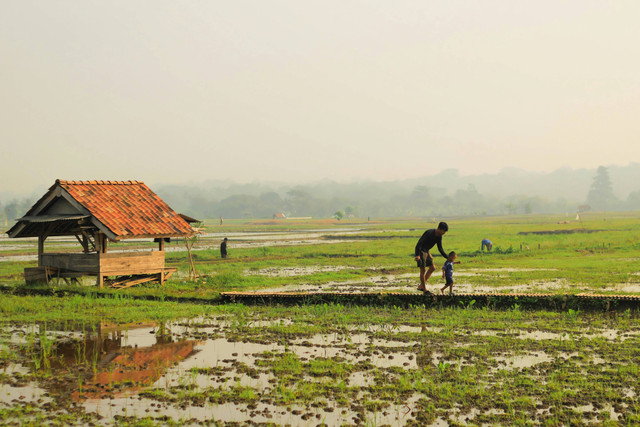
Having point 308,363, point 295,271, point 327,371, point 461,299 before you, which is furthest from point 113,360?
point 295,271

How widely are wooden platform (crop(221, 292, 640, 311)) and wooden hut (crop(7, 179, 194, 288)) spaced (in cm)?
494

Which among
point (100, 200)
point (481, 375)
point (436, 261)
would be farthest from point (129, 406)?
point (436, 261)

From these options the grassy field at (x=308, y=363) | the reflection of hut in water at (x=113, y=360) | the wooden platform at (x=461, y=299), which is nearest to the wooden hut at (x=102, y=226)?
the grassy field at (x=308, y=363)

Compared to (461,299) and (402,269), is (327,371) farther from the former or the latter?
(402,269)

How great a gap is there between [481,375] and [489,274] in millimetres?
16488

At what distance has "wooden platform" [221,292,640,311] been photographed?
15.2 m

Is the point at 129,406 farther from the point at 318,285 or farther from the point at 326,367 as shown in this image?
the point at 318,285

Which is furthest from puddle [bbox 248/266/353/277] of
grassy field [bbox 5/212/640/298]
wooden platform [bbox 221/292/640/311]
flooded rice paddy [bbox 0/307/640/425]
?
flooded rice paddy [bbox 0/307/640/425]

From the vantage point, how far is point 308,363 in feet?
33.5

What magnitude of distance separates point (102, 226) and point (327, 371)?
1273 cm

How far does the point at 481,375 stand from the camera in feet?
30.7

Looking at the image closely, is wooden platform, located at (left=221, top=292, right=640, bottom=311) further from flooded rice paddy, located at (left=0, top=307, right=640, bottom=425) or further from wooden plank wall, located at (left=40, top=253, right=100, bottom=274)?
wooden plank wall, located at (left=40, top=253, right=100, bottom=274)

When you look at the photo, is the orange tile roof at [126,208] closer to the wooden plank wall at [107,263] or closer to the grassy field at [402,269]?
the wooden plank wall at [107,263]

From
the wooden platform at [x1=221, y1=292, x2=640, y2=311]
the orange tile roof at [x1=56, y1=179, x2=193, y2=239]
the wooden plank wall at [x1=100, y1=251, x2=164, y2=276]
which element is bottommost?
the wooden platform at [x1=221, y1=292, x2=640, y2=311]
